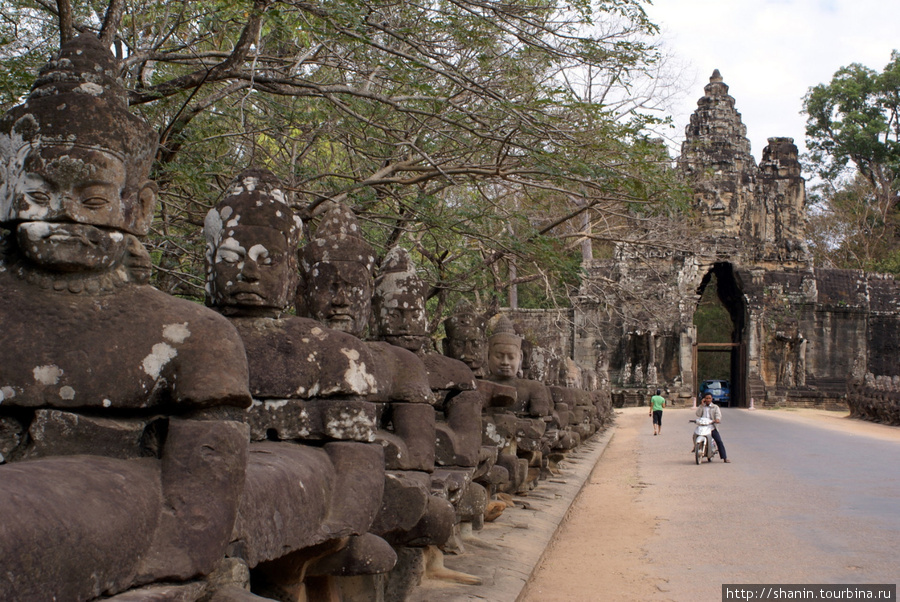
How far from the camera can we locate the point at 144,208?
9.34 ft

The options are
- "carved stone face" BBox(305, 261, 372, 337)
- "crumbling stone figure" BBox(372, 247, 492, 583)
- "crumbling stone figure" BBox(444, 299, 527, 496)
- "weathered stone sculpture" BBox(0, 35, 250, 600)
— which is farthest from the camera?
"crumbling stone figure" BBox(444, 299, 527, 496)

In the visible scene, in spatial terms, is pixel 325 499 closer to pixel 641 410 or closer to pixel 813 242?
pixel 641 410

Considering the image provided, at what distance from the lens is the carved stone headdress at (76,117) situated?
2607mm

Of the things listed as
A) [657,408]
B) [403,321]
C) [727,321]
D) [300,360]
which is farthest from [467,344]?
[727,321]

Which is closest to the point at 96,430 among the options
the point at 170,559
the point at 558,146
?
the point at 170,559

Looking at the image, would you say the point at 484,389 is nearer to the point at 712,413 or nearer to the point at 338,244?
the point at 338,244

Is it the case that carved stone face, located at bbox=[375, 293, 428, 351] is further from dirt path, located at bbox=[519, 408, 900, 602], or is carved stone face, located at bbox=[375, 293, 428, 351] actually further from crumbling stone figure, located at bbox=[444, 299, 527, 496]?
dirt path, located at bbox=[519, 408, 900, 602]

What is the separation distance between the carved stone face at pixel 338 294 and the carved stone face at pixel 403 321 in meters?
1.24

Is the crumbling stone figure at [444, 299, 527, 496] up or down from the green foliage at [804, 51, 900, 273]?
down

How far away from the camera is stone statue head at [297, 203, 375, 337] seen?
4.69 metres

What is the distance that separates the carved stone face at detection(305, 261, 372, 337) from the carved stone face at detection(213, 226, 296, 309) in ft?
3.12

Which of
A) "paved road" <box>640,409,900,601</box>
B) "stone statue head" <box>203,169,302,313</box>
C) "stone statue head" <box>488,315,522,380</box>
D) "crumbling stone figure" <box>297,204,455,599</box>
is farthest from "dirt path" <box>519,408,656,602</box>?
"stone statue head" <box>203,169,302,313</box>

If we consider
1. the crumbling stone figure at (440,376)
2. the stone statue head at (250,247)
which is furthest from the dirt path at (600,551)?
the stone statue head at (250,247)

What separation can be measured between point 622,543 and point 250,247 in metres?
5.10
